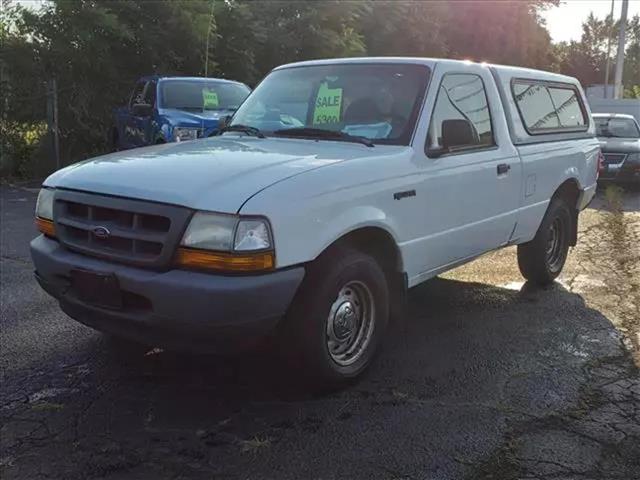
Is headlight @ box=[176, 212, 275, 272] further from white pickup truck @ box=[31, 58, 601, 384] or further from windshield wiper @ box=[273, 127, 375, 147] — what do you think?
windshield wiper @ box=[273, 127, 375, 147]

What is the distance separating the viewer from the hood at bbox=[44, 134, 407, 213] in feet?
10.7

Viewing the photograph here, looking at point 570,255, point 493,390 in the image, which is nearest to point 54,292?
point 493,390

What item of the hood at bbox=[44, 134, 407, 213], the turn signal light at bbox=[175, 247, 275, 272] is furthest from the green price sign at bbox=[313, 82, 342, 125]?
the turn signal light at bbox=[175, 247, 275, 272]

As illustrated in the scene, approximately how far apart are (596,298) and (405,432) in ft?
10.5

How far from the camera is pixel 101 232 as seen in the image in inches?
135

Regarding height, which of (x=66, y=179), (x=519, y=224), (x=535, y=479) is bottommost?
(x=535, y=479)

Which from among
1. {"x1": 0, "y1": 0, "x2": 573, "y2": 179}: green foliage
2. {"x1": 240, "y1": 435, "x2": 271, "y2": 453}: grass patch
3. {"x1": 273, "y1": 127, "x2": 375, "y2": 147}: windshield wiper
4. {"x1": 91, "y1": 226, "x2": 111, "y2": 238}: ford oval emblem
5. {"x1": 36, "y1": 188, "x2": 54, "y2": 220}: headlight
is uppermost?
{"x1": 0, "y1": 0, "x2": 573, "y2": 179}: green foliage

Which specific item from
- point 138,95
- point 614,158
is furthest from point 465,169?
point 614,158

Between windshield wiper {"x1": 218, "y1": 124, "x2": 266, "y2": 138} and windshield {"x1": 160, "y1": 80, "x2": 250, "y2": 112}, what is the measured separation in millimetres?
6255

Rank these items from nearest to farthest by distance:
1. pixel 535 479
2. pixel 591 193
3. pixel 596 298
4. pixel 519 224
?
pixel 535 479 → pixel 519 224 → pixel 596 298 → pixel 591 193

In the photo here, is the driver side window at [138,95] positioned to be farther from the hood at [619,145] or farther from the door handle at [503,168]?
the hood at [619,145]

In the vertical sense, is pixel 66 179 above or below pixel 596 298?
above

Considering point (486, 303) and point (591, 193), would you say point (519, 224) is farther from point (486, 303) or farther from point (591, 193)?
point (591, 193)

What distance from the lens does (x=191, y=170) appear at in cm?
352
